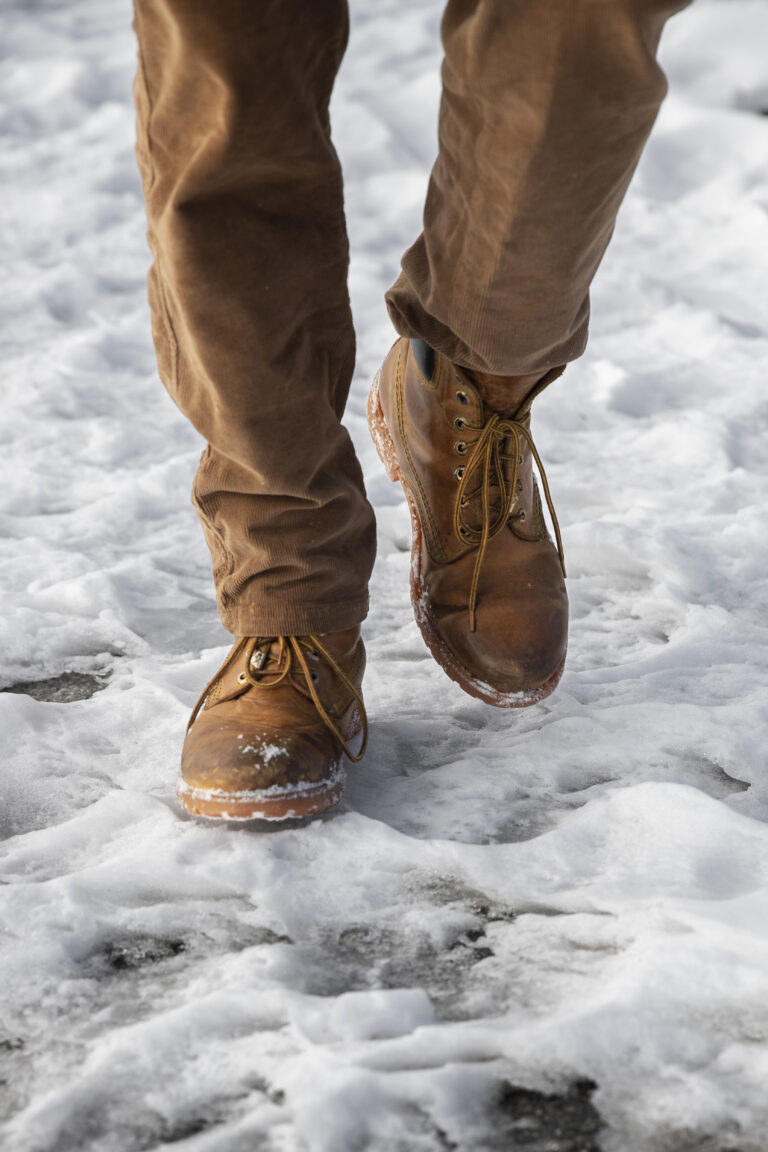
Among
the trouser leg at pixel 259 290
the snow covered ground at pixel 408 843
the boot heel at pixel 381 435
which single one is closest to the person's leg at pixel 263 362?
the trouser leg at pixel 259 290

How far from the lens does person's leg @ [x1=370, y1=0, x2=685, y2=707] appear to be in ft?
3.13

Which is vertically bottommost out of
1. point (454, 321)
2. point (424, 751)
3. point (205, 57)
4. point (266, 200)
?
point (424, 751)

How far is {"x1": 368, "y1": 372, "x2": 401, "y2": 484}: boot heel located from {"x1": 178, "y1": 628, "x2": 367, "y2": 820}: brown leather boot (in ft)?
1.16

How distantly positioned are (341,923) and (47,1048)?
0.27 metres

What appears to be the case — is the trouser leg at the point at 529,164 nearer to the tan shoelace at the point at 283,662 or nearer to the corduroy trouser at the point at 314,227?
the corduroy trouser at the point at 314,227

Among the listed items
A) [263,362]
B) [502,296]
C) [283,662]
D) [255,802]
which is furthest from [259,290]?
[255,802]

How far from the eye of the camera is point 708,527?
1873mm

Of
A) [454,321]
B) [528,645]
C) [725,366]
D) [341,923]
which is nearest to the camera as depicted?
[341,923]

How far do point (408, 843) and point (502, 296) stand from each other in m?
0.57

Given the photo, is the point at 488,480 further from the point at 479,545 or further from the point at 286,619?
the point at 286,619

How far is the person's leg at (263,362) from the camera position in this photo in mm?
952

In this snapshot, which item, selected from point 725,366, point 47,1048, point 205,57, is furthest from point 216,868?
point 725,366

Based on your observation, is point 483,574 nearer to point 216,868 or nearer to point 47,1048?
point 216,868

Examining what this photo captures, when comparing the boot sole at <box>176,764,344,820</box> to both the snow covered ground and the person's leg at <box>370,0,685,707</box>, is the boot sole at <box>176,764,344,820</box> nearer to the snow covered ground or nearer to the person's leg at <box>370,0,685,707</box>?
the snow covered ground
